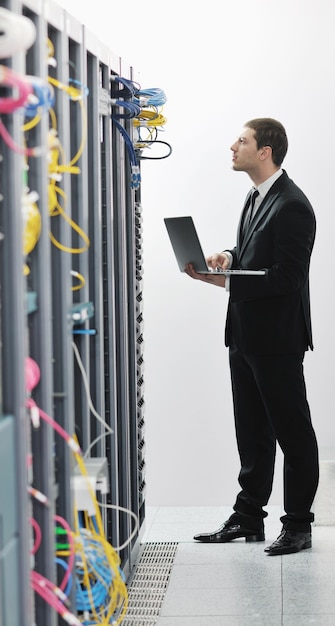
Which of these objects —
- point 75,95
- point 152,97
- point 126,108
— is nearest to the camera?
point 75,95

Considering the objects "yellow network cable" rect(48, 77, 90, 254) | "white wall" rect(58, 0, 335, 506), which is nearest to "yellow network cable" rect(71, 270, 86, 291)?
"yellow network cable" rect(48, 77, 90, 254)

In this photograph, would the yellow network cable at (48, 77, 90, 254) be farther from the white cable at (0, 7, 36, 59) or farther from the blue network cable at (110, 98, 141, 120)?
the blue network cable at (110, 98, 141, 120)

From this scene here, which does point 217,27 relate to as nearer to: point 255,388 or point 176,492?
point 255,388

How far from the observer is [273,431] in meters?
4.00

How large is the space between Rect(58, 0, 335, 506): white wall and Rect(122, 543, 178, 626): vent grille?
817mm

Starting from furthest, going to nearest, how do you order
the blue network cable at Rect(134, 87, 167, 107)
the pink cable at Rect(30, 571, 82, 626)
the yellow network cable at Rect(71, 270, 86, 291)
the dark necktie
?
the dark necktie, the blue network cable at Rect(134, 87, 167, 107), the yellow network cable at Rect(71, 270, 86, 291), the pink cable at Rect(30, 571, 82, 626)

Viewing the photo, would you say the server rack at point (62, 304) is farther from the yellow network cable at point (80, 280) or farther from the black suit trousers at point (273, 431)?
the black suit trousers at point (273, 431)

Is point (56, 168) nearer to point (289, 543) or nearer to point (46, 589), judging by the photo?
point (46, 589)

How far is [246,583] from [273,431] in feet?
2.27

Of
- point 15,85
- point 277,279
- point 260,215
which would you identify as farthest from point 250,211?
point 15,85

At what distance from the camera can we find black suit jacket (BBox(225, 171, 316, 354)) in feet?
12.1

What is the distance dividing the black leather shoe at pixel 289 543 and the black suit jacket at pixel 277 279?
72 centimetres

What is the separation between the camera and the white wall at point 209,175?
181 inches

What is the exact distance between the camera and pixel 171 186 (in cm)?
467
